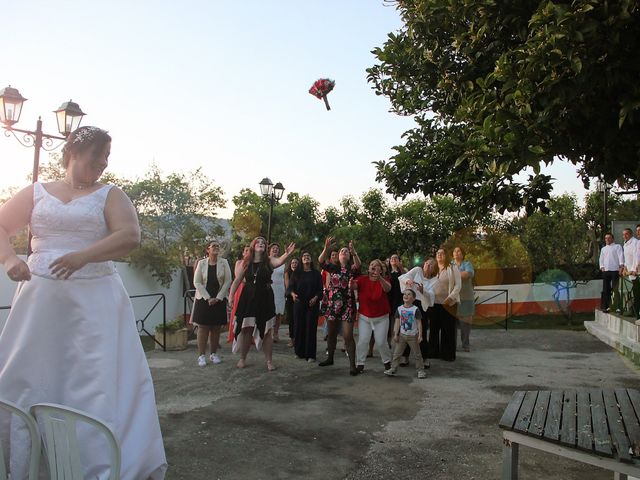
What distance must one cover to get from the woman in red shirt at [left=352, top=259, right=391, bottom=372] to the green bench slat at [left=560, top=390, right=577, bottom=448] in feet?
13.8

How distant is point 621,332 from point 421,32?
7.69 metres

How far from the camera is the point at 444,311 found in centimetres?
930

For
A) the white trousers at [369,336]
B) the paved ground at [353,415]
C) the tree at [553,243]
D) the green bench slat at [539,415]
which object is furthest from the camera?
the tree at [553,243]

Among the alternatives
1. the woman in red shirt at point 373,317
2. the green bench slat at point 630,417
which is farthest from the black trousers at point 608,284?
the green bench slat at point 630,417

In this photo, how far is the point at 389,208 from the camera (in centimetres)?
3095

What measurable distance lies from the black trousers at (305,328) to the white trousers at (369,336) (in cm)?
105

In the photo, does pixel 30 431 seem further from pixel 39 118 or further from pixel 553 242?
pixel 553 242

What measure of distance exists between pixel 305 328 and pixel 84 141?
672 centimetres

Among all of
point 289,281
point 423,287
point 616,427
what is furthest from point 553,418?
point 289,281

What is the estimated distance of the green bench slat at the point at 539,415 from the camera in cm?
298

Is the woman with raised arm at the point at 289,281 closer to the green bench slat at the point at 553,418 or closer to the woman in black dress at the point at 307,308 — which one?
the woman in black dress at the point at 307,308

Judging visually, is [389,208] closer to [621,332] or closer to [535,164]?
[621,332]

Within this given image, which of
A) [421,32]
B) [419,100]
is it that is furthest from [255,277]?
[421,32]

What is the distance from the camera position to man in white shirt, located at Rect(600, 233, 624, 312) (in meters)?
12.3
